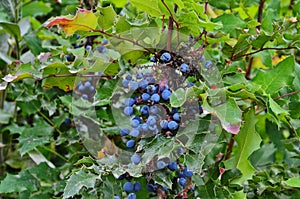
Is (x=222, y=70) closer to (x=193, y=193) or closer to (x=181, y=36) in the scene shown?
(x=181, y=36)

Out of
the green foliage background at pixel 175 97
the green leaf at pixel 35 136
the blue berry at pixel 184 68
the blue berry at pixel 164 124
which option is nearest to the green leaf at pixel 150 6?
the green foliage background at pixel 175 97

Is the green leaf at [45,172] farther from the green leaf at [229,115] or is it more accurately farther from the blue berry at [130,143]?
the green leaf at [229,115]

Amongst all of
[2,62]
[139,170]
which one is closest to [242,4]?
[139,170]

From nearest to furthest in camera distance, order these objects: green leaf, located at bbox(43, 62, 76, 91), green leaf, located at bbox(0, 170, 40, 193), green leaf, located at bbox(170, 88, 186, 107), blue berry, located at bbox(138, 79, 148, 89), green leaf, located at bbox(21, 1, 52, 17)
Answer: green leaf, located at bbox(170, 88, 186, 107) < blue berry, located at bbox(138, 79, 148, 89) < green leaf, located at bbox(43, 62, 76, 91) < green leaf, located at bbox(0, 170, 40, 193) < green leaf, located at bbox(21, 1, 52, 17)

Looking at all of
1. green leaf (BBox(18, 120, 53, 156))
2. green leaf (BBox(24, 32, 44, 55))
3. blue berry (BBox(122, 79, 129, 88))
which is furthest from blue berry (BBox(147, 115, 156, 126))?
green leaf (BBox(24, 32, 44, 55))

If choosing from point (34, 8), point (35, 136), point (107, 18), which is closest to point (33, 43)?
point (34, 8)

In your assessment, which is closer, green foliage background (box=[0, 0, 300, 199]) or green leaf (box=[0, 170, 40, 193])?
green foliage background (box=[0, 0, 300, 199])

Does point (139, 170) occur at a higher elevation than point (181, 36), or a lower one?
lower

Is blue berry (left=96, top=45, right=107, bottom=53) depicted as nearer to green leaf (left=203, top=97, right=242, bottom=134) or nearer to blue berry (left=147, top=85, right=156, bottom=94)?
blue berry (left=147, top=85, right=156, bottom=94)
